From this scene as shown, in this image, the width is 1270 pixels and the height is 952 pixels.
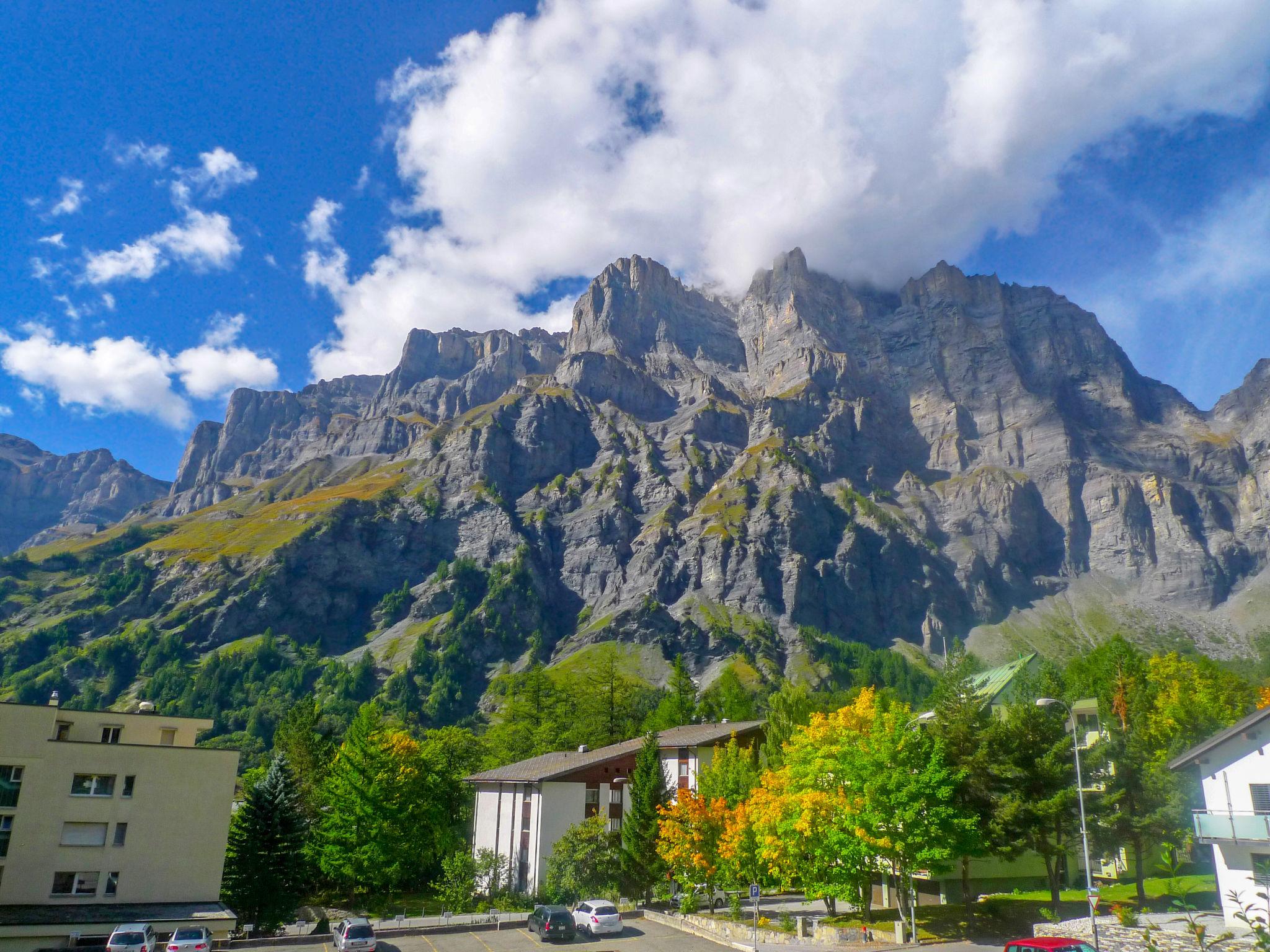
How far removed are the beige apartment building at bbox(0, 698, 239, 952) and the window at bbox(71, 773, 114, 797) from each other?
0.16 feet

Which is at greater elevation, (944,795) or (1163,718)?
(1163,718)

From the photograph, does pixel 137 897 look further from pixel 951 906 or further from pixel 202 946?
pixel 951 906

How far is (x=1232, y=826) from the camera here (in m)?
33.3

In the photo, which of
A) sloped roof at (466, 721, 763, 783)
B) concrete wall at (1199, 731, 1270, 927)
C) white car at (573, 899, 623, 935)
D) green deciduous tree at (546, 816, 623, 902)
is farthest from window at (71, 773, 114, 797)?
concrete wall at (1199, 731, 1270, 927)

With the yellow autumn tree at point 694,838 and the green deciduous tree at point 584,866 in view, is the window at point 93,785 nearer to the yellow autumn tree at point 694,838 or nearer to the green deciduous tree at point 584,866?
the green deciduous tree at point 584,866

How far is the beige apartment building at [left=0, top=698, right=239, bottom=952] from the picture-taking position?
134 feet

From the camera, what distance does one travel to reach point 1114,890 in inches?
1865

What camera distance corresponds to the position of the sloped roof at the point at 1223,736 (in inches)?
1342

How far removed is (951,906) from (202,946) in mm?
38173

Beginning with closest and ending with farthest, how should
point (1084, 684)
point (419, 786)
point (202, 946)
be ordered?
1. point (202, 946)
2. point (419, 786)
3. point (1084, 684)

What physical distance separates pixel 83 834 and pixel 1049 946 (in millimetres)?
46450

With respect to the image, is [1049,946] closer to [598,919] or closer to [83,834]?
[598,919]

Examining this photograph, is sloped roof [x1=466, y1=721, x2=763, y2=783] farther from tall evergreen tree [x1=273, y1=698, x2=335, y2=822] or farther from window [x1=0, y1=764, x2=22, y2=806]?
window [x1=0, y1=764, x2=22, y2=806]

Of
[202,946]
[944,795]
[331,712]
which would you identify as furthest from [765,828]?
[331,712]
